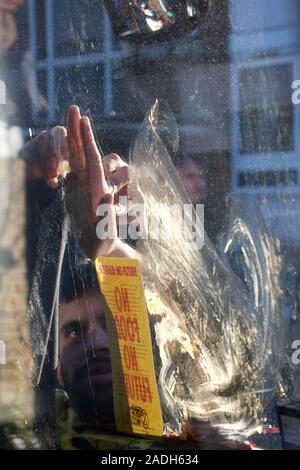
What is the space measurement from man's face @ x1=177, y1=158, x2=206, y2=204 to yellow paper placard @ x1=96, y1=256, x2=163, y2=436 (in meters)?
0.34

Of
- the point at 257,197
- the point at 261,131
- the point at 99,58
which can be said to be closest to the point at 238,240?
the point at 257,197

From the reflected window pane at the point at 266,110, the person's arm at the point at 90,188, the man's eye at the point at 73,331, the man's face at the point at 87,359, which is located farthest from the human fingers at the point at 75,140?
the reflected window pane at the point at 266,110

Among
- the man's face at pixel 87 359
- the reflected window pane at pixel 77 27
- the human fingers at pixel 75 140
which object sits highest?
the reflected window pane at pixel 77 27

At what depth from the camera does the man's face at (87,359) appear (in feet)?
9.42

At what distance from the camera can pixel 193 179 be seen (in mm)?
2547

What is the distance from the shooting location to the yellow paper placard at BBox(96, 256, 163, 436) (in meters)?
2.72

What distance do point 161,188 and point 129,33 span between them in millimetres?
522

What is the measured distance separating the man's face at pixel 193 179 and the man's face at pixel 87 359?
56cm

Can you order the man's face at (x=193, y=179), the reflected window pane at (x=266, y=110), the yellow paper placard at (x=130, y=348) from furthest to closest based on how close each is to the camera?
the yellow paper placard at (x=130, y=348), the man's face at (x=193, y=179), the reflected window pane at (x=266, y=110)

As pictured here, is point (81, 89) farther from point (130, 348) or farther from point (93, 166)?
point (130, 348)

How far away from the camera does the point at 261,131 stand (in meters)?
2.40

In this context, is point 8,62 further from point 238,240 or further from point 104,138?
point 238,240

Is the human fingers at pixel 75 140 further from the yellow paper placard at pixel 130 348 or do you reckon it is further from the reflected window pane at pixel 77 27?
the yellow paper placard at pixel 130 348

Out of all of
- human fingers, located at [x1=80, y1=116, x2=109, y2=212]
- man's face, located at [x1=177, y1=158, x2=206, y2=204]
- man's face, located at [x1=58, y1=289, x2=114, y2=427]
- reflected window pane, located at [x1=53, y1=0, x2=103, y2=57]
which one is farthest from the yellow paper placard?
reflected window pane, located at [x1=53, y1=0, x2=103, y2=57]
